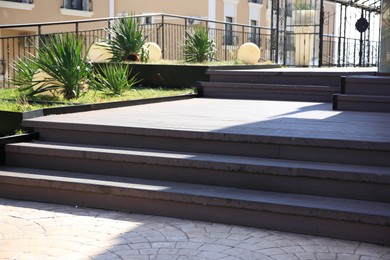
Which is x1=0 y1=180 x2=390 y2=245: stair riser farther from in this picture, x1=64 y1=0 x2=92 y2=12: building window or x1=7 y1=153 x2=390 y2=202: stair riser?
x1=64 y1=0 x2=92 y2=12: building window

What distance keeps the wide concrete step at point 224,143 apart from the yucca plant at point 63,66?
176 cm

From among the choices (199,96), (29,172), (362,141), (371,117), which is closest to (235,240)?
(362,141)

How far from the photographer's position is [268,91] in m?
9.02

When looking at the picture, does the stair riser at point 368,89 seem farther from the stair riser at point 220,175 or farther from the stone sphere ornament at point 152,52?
the stone sphere ornament at point 152,52

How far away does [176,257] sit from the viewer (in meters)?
3.65

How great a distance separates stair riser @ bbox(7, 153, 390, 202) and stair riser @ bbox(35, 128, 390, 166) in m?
0.32

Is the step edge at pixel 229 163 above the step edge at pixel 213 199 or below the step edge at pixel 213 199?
above

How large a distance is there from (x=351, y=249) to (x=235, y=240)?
78cm

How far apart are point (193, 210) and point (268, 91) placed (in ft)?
15.9

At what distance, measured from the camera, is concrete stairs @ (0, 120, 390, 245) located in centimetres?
412

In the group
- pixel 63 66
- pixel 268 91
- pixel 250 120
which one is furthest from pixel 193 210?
pixel 268 91

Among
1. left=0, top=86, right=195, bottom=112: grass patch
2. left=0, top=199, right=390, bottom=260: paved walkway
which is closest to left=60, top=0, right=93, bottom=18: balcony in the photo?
left=0, top=86, right=195, bottom=112: grass patch

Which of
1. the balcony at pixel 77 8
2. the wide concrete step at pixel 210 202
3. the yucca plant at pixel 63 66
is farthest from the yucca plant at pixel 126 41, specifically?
the balcony at pixel 77 8

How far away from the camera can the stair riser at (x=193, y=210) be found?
156 inches
